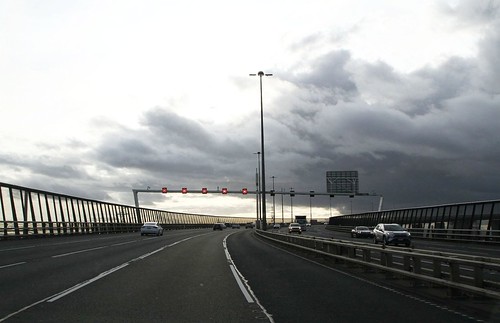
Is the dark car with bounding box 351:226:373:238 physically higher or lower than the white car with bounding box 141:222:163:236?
lower

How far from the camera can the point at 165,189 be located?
79.2m

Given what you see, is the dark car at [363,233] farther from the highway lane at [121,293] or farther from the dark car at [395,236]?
the highway lane at [121,293]

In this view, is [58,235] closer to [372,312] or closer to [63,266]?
[63,266]

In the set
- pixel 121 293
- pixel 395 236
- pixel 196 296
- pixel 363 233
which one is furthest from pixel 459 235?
pixel 121 293

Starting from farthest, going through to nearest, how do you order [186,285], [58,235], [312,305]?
[58,235] → [186,285] → [312,305]

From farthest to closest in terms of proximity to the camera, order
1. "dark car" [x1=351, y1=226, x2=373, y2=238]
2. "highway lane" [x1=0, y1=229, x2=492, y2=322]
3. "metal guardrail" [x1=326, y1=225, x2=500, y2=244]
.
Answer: "dark car" [x1=351, y1=226, x2=373, y2=238]
"metal guardrail" [x1=326, y1=225, x2=500, y2=244]
"highway lane" [x1=0, y1=229, x2=492, y2=322]

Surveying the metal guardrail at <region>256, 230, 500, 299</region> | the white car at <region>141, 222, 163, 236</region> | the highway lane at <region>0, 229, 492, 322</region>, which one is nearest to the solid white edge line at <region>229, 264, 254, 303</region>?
the highway lane at <region>0, 229, 492, 322</region>

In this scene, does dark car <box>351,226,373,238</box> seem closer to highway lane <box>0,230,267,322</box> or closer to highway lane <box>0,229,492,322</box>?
highway lane <box>0,229,492,322</box>

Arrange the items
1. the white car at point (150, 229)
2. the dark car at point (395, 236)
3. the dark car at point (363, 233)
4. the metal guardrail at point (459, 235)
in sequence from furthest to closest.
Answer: the dark car at point (363, 233) → the white car at point (150, 229) → the metal guardrail at point (459, 235) → the dark car at point (395, 236)

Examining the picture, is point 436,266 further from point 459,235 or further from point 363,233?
point 363,233

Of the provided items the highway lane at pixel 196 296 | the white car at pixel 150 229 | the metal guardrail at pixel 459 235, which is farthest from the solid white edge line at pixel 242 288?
the white car at pixel 150 229

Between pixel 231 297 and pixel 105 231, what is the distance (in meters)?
46.7

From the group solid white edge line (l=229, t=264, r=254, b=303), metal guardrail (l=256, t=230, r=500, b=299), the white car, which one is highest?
the white car

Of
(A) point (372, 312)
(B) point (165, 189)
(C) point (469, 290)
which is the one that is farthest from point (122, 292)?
(B) point (165, 189)
